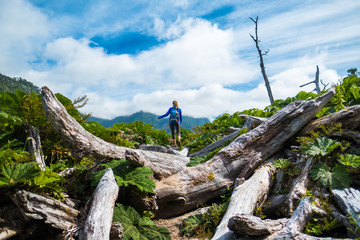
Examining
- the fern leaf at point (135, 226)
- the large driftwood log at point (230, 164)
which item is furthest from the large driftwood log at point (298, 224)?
the large driftwood log at point (230, 164)

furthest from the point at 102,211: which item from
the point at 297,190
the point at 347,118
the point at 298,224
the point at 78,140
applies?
the point at 347,118

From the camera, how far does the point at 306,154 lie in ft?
17.4

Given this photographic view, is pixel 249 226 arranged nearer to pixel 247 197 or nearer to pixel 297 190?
pixel 247 197

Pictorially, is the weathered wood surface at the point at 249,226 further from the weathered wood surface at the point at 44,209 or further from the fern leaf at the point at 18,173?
the fern leaf at the point at 18,173

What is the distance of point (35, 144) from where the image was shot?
4895 millimetres

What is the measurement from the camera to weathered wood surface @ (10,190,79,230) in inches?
124

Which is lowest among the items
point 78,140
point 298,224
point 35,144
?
point 298,224

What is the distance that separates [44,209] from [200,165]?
144 inches

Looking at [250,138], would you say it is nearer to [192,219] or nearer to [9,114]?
[192,219]

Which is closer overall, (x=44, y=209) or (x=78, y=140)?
(x=44, y=209)

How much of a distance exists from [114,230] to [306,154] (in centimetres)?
445

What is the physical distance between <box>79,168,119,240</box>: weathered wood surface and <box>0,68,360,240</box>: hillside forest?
2 centimetres

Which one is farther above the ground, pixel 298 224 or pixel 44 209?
pixel 44 209

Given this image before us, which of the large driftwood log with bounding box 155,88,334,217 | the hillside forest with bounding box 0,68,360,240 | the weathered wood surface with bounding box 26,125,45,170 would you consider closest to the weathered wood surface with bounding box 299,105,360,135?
the hillside forest with bounding box 0,68,360,240
